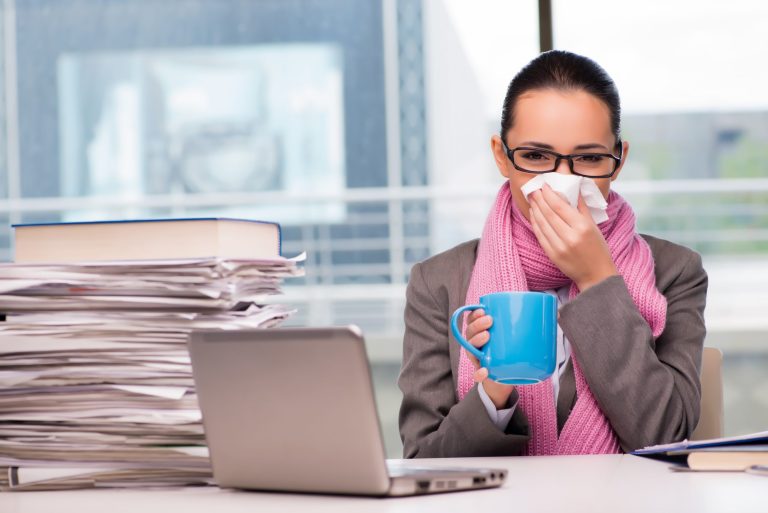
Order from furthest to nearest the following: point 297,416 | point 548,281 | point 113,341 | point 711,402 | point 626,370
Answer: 1. point 548,281
2. point 711,402
3. point 626,370
4. point 113,341
5. point 297,416

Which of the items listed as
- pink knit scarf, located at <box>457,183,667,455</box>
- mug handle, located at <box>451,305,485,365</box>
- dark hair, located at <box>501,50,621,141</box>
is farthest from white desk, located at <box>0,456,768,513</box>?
dark hair, located at <box>501,50,621,141</box>

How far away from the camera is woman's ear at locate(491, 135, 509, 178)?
1.49 metres

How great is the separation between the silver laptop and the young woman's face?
0.62 m

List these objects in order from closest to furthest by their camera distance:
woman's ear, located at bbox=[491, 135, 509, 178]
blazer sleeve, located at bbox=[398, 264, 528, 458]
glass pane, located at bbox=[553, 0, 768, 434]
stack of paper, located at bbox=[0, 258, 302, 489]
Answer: stack of paper, located at bbox=[0, 258, 302, 489] < blazer sleeve, located at bbox=[398, 264, 528, 458] < woman's ear, located at bbox=[491, 135, 509, 178] < glass pane, located at bbox=[553, 0, 768, 434]

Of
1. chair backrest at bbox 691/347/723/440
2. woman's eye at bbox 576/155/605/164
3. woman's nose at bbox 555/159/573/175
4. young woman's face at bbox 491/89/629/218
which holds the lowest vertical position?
chair backrest at bbox 691/347/723/440

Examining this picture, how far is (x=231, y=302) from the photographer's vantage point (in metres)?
0.91

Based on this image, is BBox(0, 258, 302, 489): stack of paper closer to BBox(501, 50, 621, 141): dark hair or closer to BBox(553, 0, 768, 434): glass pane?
BBox(501, 50, 621, 141): dark hair

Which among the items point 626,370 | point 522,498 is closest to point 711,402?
point 626,370

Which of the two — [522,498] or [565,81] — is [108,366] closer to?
[522,498]

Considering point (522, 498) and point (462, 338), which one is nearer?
point (522, 498)

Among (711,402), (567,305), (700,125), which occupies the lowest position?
(711,402)

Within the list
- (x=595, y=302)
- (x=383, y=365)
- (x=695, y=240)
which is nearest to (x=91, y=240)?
(x=595, y=302)

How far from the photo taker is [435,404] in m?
1.44

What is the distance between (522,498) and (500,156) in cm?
77
